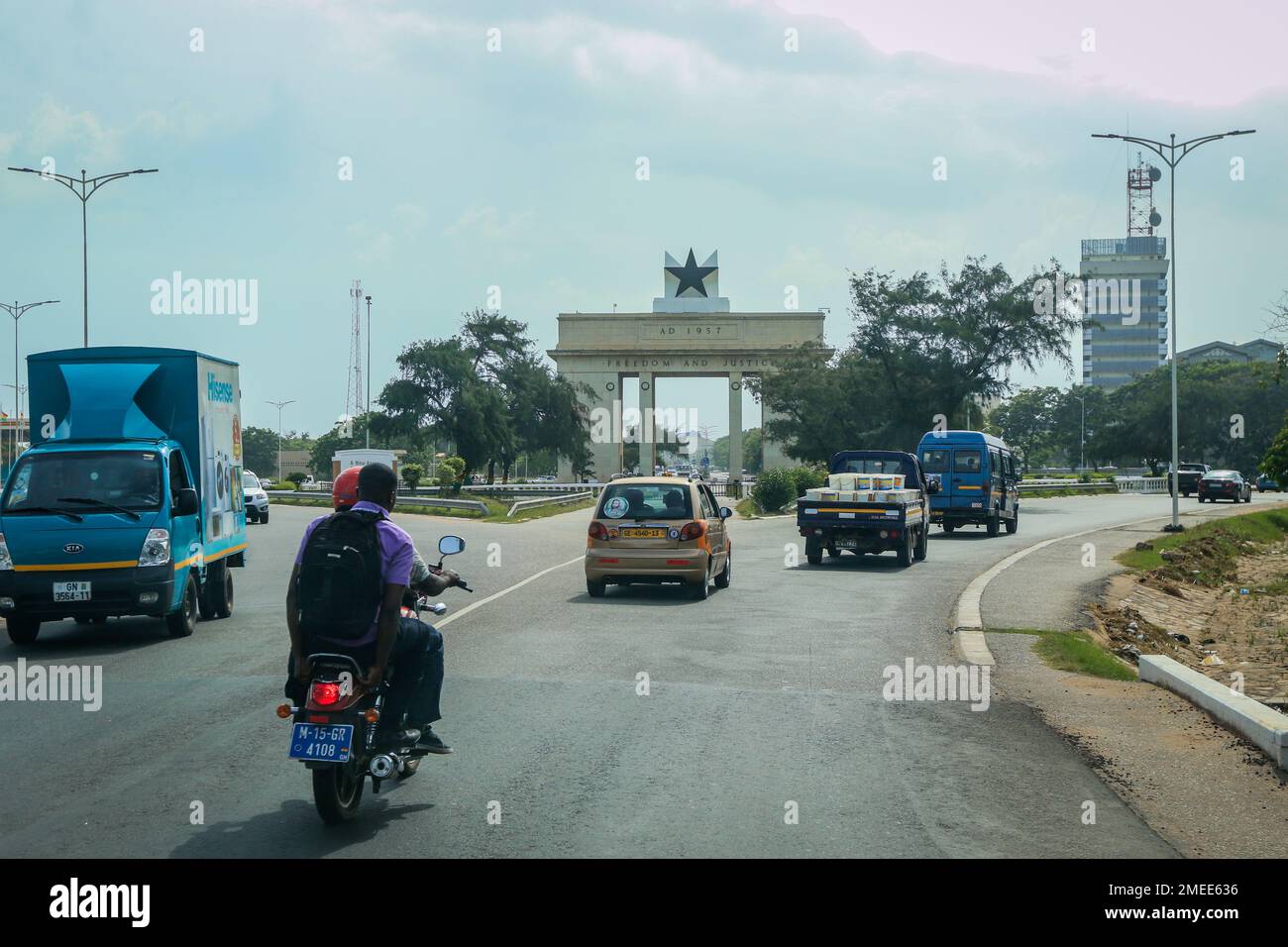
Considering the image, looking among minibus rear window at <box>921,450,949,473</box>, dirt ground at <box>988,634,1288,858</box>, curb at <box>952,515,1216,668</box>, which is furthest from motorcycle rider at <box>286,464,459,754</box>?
minibus rear window at <box>921,450,949,473</box>

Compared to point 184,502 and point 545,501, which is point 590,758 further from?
point 545,501

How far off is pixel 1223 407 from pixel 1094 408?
40.0m

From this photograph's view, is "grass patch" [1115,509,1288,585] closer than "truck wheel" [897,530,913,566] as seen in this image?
No

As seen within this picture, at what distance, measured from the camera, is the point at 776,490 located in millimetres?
50281

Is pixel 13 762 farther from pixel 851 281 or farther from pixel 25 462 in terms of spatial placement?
pixel 851 281

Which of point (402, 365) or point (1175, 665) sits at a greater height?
point (402, 365)

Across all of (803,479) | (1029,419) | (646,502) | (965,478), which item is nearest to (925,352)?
(803,479)

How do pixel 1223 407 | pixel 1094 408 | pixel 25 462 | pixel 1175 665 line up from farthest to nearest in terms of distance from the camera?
pixel 1094 408, pixel 1223 407, pixel 25 462, pixel 1175 665

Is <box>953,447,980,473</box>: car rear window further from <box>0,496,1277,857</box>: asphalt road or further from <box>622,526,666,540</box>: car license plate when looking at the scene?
<box>0,496,1277,857</box>: asphalt road

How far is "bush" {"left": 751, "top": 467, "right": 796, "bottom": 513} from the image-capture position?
50.3 m

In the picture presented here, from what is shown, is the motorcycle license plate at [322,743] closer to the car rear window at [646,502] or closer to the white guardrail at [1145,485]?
the car rear window at [646,502]

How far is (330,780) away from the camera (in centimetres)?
600

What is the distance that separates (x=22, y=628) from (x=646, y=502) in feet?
26.1
